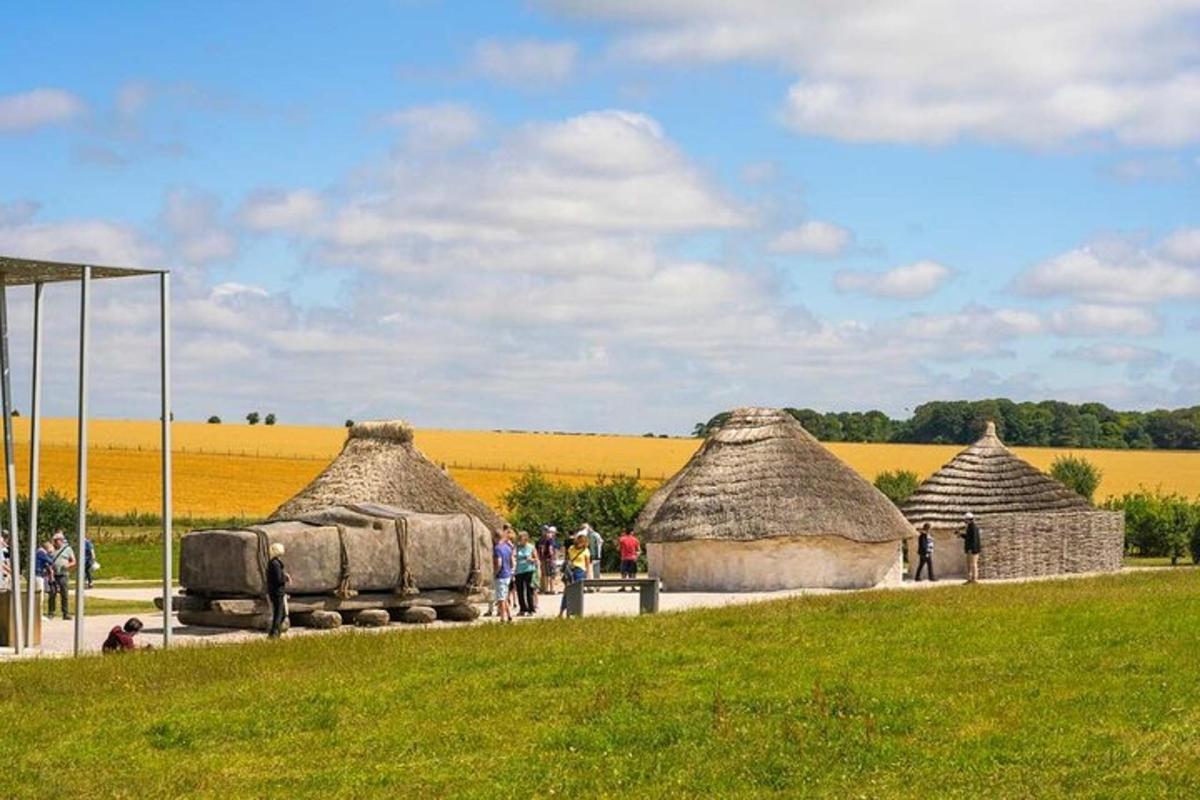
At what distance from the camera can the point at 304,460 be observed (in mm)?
103438

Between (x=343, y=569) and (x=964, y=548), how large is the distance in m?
18.8

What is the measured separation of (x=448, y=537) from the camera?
1314 inches

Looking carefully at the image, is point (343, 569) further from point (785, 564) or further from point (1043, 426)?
point (1043, 426)

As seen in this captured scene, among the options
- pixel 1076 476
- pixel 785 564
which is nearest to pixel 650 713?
pixel 785 564

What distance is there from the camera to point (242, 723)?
59.6 ft

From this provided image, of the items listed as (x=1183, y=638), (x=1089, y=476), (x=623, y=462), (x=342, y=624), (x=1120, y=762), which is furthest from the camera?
(x=623, y=462)

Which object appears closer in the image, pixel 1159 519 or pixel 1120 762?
pixel 1120 762

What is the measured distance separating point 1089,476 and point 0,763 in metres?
63.4

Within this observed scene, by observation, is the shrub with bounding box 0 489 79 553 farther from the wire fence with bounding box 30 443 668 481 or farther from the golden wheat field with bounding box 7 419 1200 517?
the wire fence with bounding box 30 443 668 481

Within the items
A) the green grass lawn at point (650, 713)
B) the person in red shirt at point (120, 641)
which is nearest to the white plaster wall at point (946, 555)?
the green grass lawn at point (650, 713)

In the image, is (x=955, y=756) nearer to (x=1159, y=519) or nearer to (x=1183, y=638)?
(x=1183, y=638)

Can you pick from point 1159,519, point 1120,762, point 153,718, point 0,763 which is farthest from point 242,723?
point 1159,519

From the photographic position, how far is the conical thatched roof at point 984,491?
4878 cm

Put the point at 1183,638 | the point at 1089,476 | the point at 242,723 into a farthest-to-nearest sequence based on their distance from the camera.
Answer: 1. the point at 1089,476
2. the point at 1183,638
3. the point at 242,723
